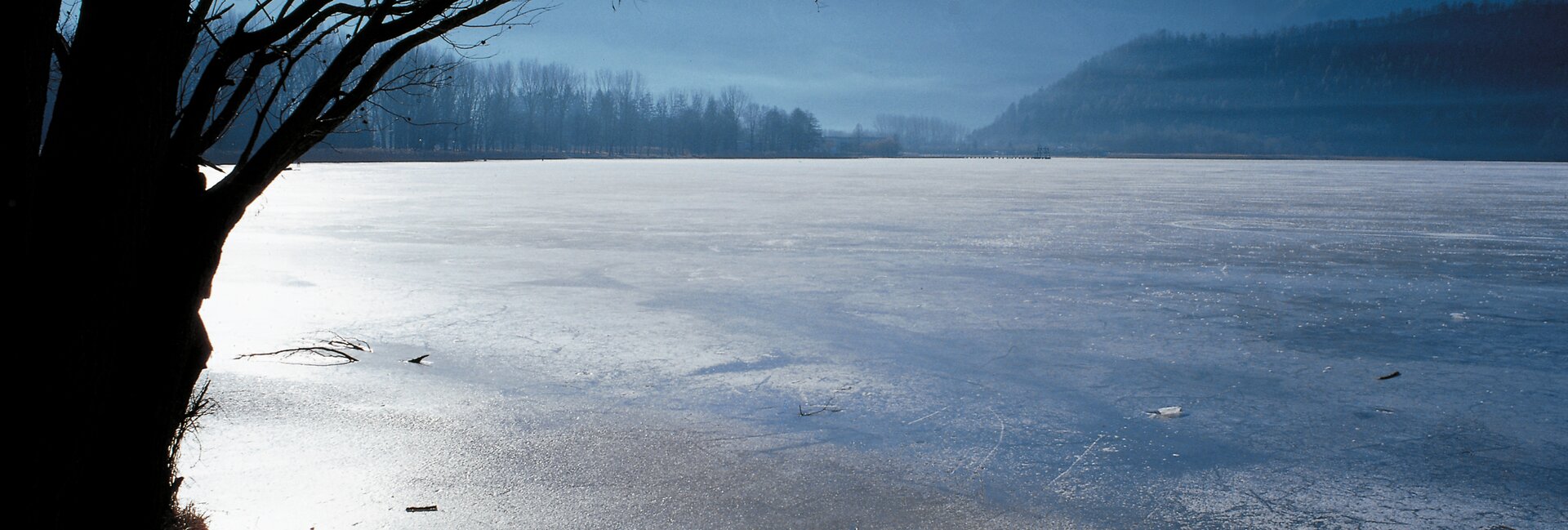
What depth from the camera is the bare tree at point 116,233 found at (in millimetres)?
2031

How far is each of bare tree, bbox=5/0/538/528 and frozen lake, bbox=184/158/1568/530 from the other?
0.82m

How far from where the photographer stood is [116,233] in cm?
218

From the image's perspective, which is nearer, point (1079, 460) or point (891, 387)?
point (1079, 460)

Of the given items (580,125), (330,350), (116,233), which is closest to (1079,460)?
(116,233)

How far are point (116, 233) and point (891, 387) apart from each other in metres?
3.63

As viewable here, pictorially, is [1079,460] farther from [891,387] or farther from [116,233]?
[116,233]

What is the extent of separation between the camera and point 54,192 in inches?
81.2

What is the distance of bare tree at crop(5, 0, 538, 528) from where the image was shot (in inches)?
80.0

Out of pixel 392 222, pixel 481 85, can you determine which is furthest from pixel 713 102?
pixel 392 222

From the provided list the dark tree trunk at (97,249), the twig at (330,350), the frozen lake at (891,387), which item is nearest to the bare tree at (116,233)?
the dark tree trunk at (97,249)

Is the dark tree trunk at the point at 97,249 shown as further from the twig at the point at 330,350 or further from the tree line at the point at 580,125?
the tree line at the point at 580,125

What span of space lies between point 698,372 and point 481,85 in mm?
103507

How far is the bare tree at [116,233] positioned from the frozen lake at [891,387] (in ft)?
2.70

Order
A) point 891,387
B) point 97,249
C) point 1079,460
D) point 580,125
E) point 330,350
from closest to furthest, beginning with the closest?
point 97,249 < point 1079,460 < point 891,387 < point 330,350 < point 580,125
